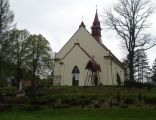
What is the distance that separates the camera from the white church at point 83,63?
155 ft

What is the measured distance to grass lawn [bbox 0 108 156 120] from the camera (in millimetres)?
21016

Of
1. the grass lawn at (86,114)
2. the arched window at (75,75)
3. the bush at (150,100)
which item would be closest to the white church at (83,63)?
the arched window at (75,75)

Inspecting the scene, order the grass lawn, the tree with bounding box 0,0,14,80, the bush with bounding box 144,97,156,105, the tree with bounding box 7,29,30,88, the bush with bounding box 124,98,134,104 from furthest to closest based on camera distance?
the tree with bounding box 7,29,30,88, the tree with bounding box 0,0,14,80, the bush with bounding box 124,98,134,104, the bush with bounding box 144,97,156,105, the grass lawn

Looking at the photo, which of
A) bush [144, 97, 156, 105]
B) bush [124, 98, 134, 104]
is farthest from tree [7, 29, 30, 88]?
bush [144, 97, 156, 105]

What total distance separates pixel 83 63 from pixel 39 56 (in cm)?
1415

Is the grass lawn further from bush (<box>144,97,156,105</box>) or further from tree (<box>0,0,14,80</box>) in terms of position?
tree (<box>0,0,14,80</box>)

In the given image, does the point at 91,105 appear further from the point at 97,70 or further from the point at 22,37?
the point at 22,37

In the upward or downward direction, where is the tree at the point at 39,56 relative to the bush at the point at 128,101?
upward

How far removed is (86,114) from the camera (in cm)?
2292

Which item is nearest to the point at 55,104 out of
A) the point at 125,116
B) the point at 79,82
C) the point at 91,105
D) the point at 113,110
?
the point at 91,105

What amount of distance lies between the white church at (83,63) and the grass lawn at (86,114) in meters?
21.4

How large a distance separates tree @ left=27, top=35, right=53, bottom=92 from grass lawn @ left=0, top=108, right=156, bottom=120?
34.5 metres

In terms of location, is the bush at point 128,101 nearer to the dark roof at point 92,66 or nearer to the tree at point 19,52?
the dark roof at point 92,66

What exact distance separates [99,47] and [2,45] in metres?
14.2
